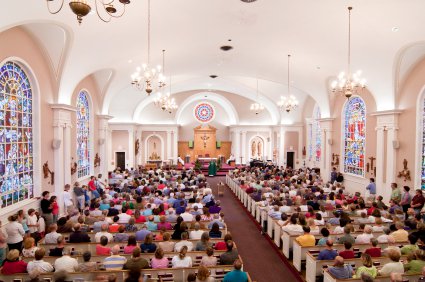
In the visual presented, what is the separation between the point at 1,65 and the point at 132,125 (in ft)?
53.9

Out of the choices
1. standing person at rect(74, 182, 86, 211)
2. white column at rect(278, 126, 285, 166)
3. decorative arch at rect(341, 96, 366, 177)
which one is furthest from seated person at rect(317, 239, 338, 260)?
white column at rect(278, 126, 285, 166)

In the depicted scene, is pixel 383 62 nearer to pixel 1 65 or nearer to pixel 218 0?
pixel 218 0

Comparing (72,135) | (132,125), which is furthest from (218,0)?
(132,125)

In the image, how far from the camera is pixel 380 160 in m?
13.0

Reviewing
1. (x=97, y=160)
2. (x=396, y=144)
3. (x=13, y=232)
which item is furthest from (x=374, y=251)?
(x=97, y=160)

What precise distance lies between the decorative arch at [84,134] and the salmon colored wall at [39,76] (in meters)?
3.00

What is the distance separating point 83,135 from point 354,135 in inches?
→ 534

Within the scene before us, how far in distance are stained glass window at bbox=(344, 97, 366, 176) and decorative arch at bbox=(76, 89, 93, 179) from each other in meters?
13.3

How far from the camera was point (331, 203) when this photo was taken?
10516 millimetres

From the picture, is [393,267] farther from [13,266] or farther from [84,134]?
[84,134]

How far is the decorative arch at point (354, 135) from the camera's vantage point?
1522 cm

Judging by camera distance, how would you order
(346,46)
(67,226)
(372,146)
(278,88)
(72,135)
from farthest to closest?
(278,88)
(372,146)
(72,135)
(346,46)
(67,226)

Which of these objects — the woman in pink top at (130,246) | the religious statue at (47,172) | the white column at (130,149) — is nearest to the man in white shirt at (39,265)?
the woman in pink top at (130,246)

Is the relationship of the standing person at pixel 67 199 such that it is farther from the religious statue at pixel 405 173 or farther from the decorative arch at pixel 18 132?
the religious statue at pixel 405 173
